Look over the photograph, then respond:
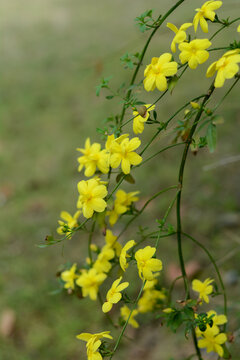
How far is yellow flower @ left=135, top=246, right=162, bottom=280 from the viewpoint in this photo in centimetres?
61

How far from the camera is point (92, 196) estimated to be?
25.4 inches

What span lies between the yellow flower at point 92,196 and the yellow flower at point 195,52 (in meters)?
0.21

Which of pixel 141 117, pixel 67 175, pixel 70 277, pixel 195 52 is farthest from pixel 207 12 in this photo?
pixel 67 175

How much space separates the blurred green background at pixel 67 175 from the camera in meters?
1.56

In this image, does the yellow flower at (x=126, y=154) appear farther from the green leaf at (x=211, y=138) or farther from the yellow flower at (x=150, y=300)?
the yellow flower at (x=150, y=300)

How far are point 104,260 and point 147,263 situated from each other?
19 cm

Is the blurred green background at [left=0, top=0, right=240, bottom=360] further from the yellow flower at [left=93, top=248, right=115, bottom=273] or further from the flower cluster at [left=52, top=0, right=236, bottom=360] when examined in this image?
the yellow flower at [left=93, top=248, right=115, bottom=273]

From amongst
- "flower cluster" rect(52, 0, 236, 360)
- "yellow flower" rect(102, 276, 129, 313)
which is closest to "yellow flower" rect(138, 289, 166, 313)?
"flower cluster" rect(52, 0, 236, 360)

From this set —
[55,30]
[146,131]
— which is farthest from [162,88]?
[55,30]

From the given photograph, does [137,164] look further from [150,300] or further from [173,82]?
[150,300]

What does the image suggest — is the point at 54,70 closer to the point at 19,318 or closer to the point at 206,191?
the point at 206,191

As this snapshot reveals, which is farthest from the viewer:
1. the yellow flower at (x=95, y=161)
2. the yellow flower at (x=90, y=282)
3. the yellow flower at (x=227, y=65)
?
the yellow flower at (x=90, y=282)

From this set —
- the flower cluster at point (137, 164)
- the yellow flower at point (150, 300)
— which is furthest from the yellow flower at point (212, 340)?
the yellow flower at point (150, 300)

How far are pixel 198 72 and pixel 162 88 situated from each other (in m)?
2.46
